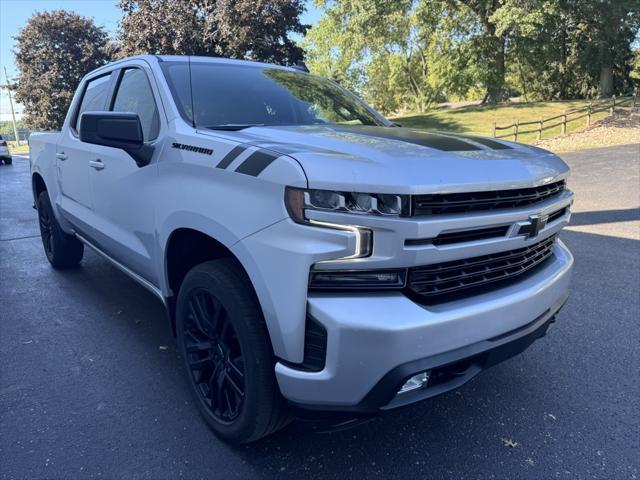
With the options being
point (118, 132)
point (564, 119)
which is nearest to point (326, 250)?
point (118, 132)

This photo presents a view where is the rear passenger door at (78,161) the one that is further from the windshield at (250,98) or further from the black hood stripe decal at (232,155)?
the black hood stripe decal at (232,155)

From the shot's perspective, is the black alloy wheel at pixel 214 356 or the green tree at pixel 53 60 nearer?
the black alloy wheel at pixel 214 356

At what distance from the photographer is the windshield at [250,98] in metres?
2.76

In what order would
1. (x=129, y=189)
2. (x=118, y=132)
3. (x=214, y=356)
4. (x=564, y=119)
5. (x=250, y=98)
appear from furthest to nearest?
(x=564, y=119)
(x=250, y=98)
(x=129, y=189)
(x=118, y=132)
(x=214, y=356)

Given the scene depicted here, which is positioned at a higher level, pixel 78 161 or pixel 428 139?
pixel 428 139

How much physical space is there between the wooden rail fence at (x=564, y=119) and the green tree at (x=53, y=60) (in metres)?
24.5

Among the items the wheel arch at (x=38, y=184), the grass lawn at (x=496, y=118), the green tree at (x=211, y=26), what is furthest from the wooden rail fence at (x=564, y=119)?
the wheel arch at (x=38, y=184)

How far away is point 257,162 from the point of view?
74.4 inches

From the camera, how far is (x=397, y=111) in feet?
174

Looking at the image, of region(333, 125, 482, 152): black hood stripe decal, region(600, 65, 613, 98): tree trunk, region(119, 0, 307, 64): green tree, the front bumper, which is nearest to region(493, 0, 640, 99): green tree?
region(600, 65, 613, 98): tree trunk

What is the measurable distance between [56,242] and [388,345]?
4.26m

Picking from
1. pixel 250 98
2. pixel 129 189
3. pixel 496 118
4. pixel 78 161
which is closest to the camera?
pixel 129 189

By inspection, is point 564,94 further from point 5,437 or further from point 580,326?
point 5,437

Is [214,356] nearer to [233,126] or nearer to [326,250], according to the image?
[326,250]
